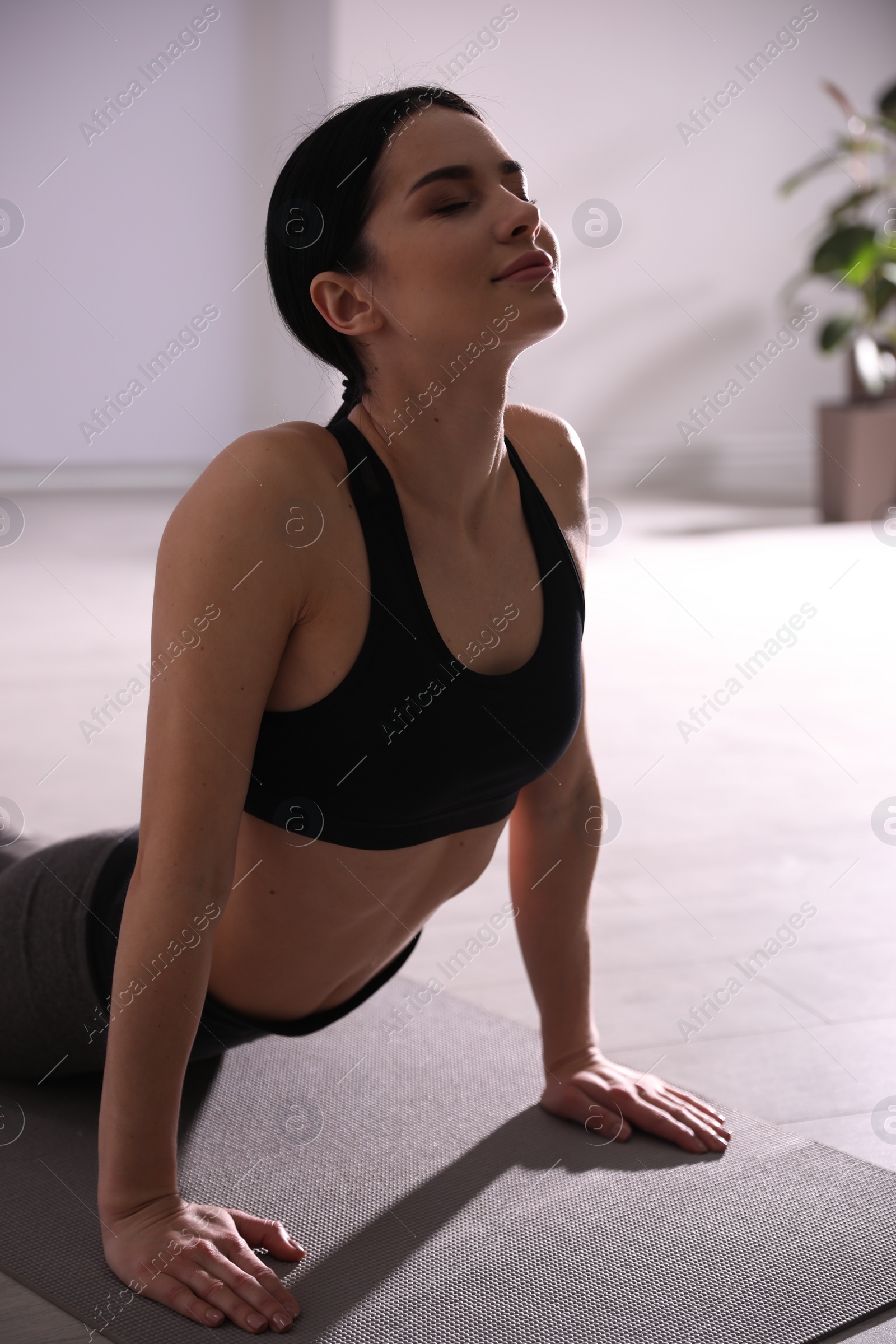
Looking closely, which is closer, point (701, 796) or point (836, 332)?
point (701, 796)

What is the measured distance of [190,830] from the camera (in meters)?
0.97

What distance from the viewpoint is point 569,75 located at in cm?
670

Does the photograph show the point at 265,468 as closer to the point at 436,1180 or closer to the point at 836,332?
the point at 436,1180

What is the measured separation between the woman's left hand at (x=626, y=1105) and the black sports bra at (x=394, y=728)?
33 centimetres

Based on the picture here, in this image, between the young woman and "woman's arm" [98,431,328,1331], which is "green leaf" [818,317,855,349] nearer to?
the young woman

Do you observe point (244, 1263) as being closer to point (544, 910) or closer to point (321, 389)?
point (544, 910)

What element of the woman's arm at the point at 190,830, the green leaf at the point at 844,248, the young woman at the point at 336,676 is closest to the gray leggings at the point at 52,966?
the young woman at the point at 336,676

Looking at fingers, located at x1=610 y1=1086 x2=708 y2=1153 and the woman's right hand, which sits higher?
the woman's right hand

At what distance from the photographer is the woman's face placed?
3.30ft

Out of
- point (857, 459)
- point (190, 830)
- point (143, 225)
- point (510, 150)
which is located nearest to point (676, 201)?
point (510, 150)

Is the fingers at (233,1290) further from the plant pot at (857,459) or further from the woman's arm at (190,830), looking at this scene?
the plant pot at (857,459)

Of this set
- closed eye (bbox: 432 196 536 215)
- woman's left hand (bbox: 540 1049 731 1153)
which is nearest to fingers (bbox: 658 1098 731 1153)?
woman's left hand (bbox: 540 1049 731 1153)

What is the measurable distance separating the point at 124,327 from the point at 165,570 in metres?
5.84

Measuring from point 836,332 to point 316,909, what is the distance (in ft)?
16.5
